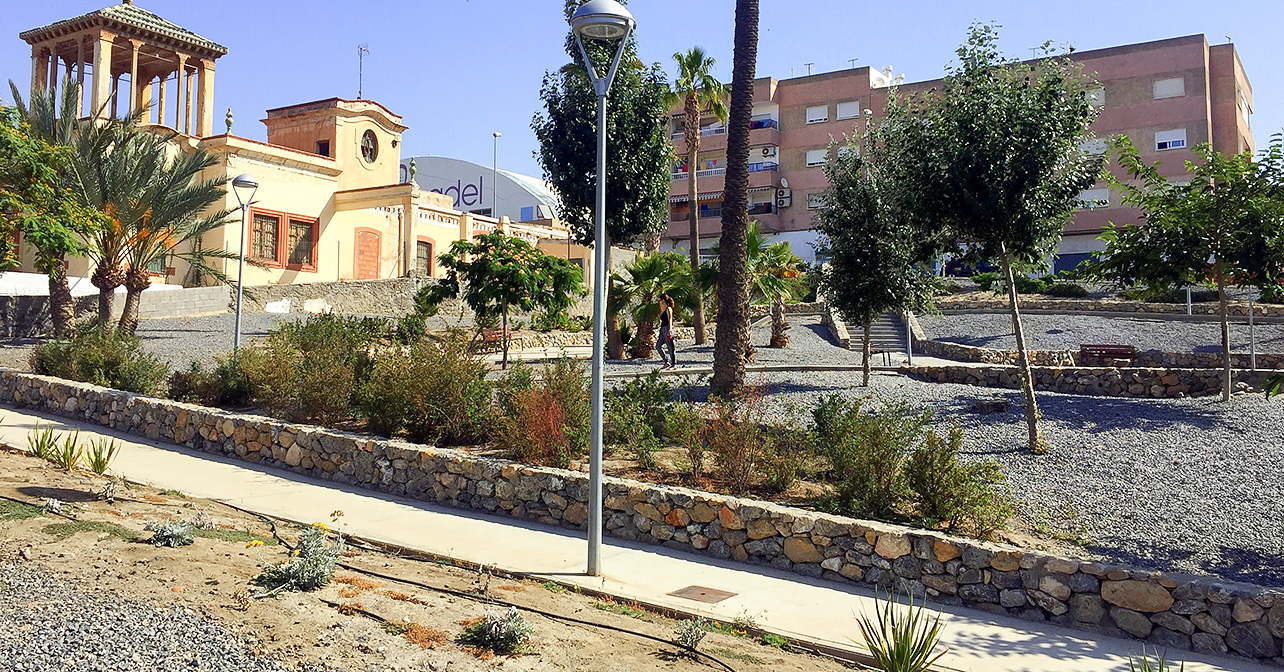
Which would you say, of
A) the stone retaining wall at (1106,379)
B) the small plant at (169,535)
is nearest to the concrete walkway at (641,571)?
the small plant at (169,535)

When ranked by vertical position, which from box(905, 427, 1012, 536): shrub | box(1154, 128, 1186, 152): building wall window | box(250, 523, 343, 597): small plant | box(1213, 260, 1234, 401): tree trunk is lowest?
box(250, 523, 343, 597): small plant

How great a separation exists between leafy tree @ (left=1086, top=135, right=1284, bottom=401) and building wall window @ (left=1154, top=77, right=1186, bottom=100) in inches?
A: 1237

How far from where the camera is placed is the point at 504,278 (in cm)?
1905

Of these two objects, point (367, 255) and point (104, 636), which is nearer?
point (104, 636)

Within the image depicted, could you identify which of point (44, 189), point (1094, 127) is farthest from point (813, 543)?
point (1094, 127)

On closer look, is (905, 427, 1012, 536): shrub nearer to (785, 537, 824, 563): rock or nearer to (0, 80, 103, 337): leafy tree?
(785, 537, 824, 563): rock

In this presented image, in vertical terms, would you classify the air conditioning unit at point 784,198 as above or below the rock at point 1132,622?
above

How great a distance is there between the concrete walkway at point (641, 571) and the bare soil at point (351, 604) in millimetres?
386

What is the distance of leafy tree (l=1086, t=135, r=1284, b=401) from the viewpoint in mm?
13805

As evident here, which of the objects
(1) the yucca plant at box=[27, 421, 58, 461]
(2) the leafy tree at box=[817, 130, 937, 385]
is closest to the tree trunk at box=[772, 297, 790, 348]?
(2) the leafy tree at box=[817, 130, 937, 385]

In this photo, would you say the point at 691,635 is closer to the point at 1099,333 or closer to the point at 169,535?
the point at 169,535

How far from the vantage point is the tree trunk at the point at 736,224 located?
13.2 meters

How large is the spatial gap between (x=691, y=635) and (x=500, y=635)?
1173mm

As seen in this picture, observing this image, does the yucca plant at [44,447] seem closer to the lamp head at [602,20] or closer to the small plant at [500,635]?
the small plant at [500,635]
